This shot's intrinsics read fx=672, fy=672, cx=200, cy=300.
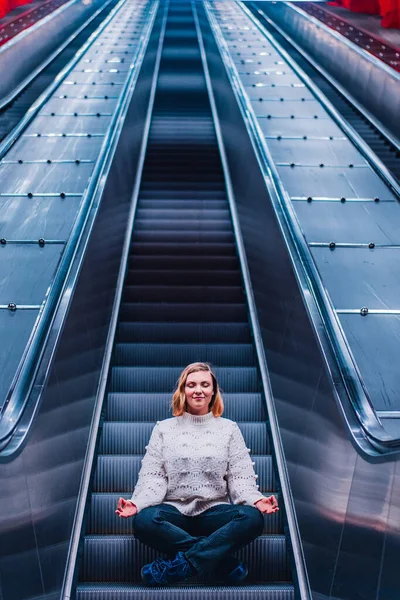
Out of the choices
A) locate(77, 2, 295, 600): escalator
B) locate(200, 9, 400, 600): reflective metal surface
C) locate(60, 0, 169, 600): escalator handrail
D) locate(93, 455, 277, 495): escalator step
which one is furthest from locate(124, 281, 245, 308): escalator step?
locate(93, 455, 277, 495): escalator step

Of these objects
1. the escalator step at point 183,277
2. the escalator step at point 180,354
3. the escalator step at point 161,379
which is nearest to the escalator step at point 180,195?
the escalator step at point 183,277

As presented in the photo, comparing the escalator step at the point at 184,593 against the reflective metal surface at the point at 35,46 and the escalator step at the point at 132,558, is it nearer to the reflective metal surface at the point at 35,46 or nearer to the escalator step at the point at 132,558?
the escalator step at the point at 132,558

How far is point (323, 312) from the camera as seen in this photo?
3.76 meters

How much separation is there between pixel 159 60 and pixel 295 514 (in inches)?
531

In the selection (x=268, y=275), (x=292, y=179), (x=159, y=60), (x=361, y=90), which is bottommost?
(x=268, y=275)

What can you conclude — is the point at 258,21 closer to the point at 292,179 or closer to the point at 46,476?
the point at 292,179

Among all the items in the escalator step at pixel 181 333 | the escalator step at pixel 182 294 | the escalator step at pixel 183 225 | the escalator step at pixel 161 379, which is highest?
the escalator step at pixel 183 225

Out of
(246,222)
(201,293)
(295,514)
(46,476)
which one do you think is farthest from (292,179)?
(46,476)

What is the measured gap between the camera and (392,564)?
258 centimetres

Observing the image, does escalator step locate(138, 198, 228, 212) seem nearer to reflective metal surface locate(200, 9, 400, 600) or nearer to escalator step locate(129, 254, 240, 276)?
escalator step locate(129, 254, 240, 276)

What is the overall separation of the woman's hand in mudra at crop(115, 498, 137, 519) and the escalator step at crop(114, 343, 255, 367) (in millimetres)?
2409

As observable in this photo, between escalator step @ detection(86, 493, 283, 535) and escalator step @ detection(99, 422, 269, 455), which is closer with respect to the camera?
escalator step @ detection(86, 493, 283, 535)

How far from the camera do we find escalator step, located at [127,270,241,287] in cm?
675

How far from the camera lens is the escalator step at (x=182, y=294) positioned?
6.45m
